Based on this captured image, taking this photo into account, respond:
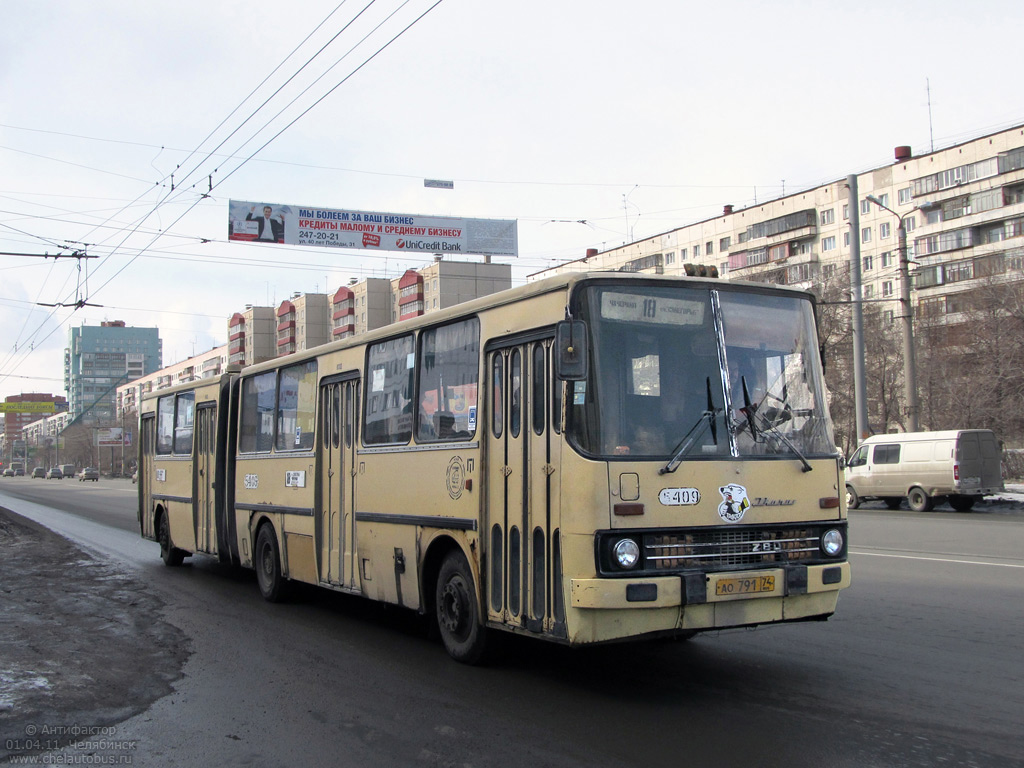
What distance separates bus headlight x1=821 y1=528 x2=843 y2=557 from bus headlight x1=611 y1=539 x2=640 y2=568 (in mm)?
1533

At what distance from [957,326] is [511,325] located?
48238mm

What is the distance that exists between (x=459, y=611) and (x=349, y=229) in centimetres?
2263

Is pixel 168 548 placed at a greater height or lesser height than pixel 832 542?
lesser

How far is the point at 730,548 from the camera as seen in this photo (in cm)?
635

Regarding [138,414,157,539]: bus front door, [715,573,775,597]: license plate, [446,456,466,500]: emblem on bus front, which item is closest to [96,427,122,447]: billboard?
[138,414,157,539]: bus front door

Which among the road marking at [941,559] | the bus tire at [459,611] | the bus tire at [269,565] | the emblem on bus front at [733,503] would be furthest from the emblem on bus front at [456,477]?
the road marking at [941,559]

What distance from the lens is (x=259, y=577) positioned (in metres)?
11.9

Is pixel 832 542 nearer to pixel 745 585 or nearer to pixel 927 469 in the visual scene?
pixel 745 585

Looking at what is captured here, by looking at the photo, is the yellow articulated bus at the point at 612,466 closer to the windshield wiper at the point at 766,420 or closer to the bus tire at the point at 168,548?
the windshield wiper at the point at 766,420

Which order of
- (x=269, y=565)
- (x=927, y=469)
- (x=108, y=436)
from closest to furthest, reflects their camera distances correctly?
(x=269, y=565)
(x=927, y=469)
(x=108, y=436)

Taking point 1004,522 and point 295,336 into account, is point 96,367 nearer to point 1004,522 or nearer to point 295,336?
point 295,336

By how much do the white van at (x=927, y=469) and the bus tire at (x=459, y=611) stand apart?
18224 mm

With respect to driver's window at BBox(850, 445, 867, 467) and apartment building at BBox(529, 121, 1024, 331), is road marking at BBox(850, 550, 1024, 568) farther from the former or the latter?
apartment building at BBox(529, 121, 1024, 331)

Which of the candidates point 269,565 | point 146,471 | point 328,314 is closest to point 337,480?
point 269,565
